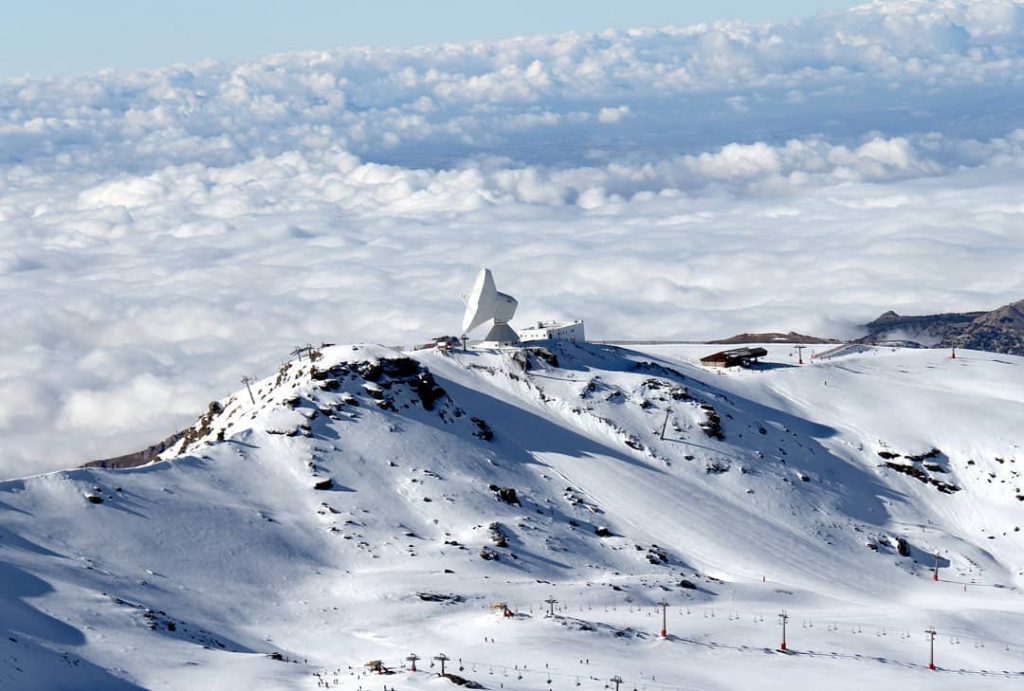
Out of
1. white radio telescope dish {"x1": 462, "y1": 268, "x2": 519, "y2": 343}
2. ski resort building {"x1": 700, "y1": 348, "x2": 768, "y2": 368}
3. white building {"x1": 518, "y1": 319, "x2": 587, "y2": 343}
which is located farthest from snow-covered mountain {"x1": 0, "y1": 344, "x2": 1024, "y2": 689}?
white building {"x1": 518, "y1": 319, "x2": 587, "y2": 343}

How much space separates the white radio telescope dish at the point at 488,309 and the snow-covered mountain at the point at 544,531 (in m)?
3.32

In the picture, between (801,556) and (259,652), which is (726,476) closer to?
(801,556)

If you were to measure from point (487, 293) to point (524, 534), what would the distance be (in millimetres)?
34040

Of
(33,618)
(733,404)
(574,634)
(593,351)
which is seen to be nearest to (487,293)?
(593,351)

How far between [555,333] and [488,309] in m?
11.1

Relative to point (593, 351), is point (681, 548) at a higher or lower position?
lower

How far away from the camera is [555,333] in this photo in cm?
13375

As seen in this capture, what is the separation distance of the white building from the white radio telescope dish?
3.72 m

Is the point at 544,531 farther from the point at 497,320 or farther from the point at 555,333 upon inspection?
the point at 555,333

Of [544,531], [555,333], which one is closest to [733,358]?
[555,333]

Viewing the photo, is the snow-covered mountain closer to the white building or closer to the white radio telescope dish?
the white radio telescope dish

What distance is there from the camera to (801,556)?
3999 inches

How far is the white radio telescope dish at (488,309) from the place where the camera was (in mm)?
123062

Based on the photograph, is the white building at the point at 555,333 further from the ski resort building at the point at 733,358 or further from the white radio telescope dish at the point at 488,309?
the ski resort building at the point at 733,358
